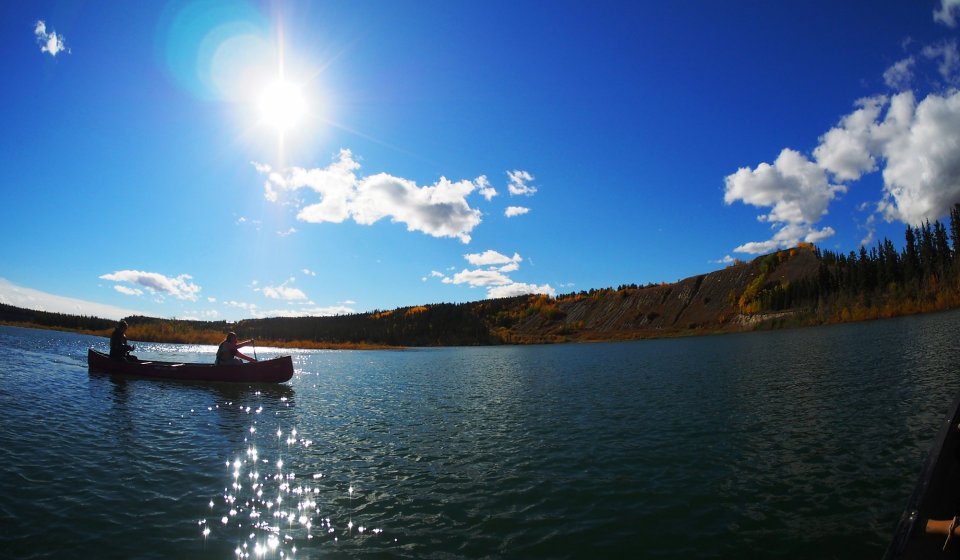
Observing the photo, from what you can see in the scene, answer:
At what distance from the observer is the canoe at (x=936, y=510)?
649 centimetres

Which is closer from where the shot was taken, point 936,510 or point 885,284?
point 936,510

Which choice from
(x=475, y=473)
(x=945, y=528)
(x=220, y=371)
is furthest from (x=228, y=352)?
(x=945, y=528)

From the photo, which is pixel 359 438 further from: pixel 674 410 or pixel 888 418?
pixel 888 418

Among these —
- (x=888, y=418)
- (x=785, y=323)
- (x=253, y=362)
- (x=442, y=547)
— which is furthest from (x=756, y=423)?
(x=785, y=323)

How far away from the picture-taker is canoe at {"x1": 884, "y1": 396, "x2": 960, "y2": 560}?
6.49m

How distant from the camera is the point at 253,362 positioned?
37.0 m

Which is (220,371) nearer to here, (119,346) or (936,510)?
(119,346)

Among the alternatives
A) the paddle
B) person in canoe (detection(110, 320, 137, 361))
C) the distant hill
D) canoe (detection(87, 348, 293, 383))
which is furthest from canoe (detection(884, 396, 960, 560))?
the distant hill

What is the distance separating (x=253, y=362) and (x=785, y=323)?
154 m

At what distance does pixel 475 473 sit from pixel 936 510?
11.1 metres

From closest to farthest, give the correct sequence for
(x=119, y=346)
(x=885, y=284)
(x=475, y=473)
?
(x=475, y=473), (x=119, y=346), (x=885, y=284)

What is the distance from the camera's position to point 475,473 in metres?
14.9

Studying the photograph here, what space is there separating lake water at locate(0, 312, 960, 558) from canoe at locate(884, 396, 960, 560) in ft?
5.86

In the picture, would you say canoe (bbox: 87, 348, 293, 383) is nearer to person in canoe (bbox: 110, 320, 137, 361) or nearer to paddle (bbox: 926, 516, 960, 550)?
person in canoe (bbox: 110, 320, 137, 361)
